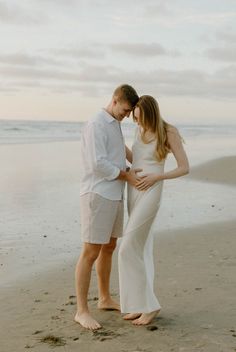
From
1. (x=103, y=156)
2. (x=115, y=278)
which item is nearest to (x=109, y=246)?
(x=103, y=156)

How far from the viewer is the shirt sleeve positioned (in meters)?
4.91

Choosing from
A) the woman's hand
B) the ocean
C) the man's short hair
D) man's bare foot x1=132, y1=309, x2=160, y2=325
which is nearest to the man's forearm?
the woman's hand

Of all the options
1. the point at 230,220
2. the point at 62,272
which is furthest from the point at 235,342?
the point at 230,220

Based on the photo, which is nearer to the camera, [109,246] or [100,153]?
[100,153]

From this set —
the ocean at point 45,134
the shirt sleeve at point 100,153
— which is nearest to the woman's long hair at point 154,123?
the shirt sleeve at point 100,153

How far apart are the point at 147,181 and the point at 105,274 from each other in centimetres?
100

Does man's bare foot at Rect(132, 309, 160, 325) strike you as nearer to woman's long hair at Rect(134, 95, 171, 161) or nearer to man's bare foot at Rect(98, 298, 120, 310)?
man's bare foot at Rect(98, 298, 120, 310)

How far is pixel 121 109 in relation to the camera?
16.6ft

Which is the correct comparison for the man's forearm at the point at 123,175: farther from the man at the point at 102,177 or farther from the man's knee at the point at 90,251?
the man's knee at the point at 90,251

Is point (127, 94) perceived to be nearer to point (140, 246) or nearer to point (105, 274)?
point (140, 246)

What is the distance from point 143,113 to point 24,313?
80.4 inches

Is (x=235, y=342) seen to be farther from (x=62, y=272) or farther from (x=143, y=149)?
(x=62, y=272)

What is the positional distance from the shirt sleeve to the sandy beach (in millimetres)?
1247

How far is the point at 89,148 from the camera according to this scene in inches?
196
